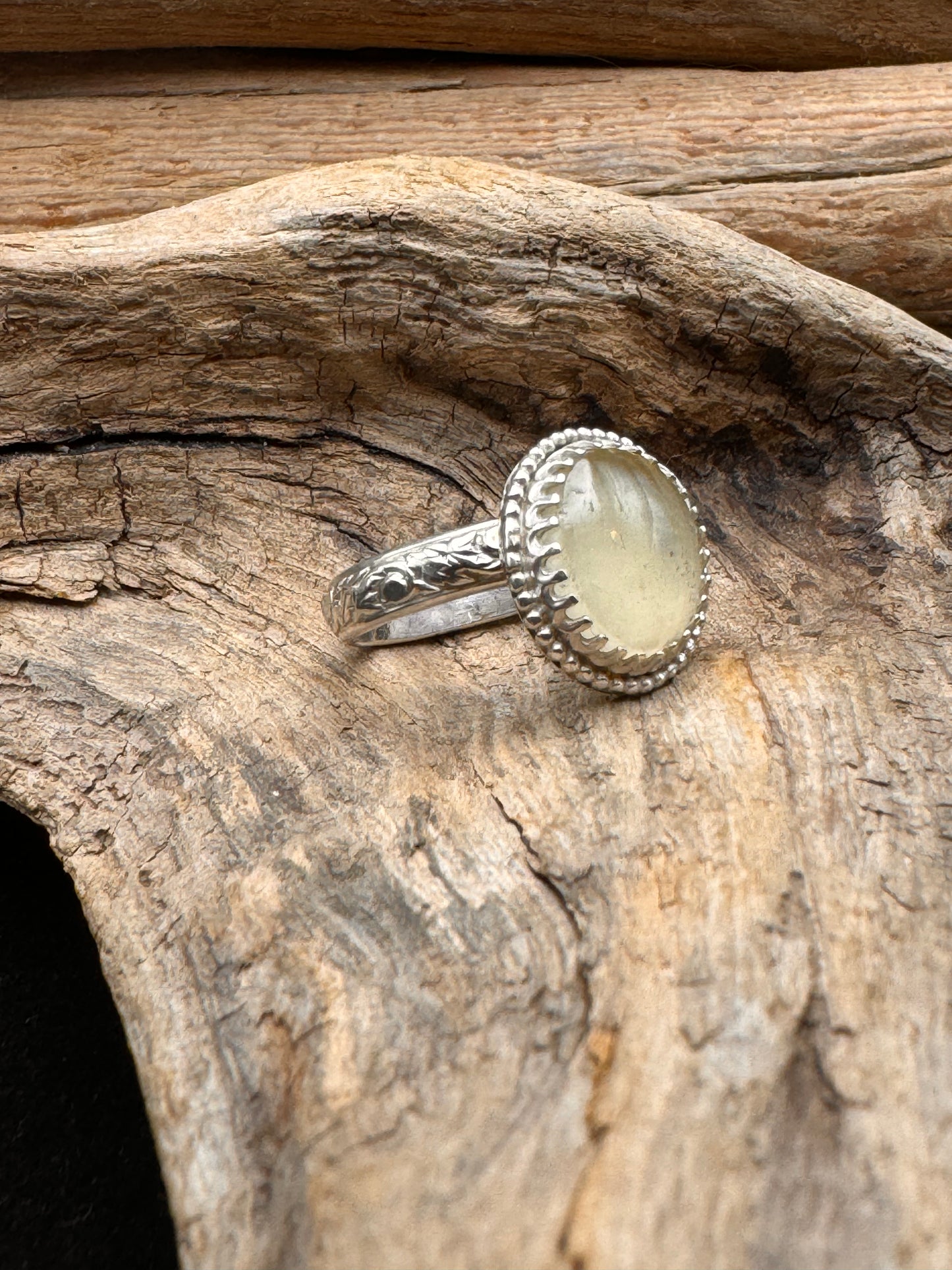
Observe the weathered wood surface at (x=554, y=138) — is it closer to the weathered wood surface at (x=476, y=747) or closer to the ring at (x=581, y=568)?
the weathered wood surface at (x=476, y=747)

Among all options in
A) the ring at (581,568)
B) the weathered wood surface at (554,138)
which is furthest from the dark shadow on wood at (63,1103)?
the weathered wood surface at (554,138)

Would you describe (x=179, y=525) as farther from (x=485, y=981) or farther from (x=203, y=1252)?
(x=203, y=1252)

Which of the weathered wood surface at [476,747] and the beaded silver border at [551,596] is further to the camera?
the beaded silver border at [551,596]

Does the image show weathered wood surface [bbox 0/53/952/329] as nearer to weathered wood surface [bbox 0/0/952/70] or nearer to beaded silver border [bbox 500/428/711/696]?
weathered wood surface [bbox 0/0/952/70]

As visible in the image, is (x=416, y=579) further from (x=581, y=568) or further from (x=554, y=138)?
(x=554, y=138)

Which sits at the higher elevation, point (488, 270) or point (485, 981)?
point (488, 270)

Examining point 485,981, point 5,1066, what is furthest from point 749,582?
point 5,1066
